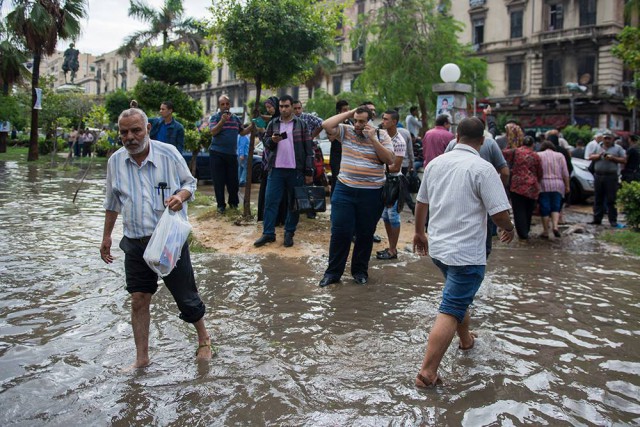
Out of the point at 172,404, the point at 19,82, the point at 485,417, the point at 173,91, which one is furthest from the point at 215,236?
the point at 19,82

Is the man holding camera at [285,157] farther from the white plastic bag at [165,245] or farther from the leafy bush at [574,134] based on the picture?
the leafy bush at [574,134]

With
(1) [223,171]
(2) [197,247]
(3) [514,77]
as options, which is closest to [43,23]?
(1) [223,171]

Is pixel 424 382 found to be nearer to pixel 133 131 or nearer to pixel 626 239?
pixel 133 131

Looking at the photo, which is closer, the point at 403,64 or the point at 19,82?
the point at 403,64

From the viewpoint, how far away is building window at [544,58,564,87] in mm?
40062

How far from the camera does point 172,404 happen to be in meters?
3.64

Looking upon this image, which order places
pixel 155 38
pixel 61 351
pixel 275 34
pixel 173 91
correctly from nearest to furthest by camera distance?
pixel 61 351
pixel 275 34
pixel 173 91
pixel 155 38

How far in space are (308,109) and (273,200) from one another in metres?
35.5

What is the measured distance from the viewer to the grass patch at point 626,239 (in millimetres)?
9094

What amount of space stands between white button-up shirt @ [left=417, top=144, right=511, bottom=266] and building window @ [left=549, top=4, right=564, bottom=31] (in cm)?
4049

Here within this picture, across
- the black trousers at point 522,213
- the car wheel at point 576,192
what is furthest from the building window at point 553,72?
the black trousers at point 522,213

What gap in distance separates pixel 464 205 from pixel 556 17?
135ft

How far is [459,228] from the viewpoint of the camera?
3992 millimetres

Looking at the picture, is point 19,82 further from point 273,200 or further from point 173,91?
point 273,200
